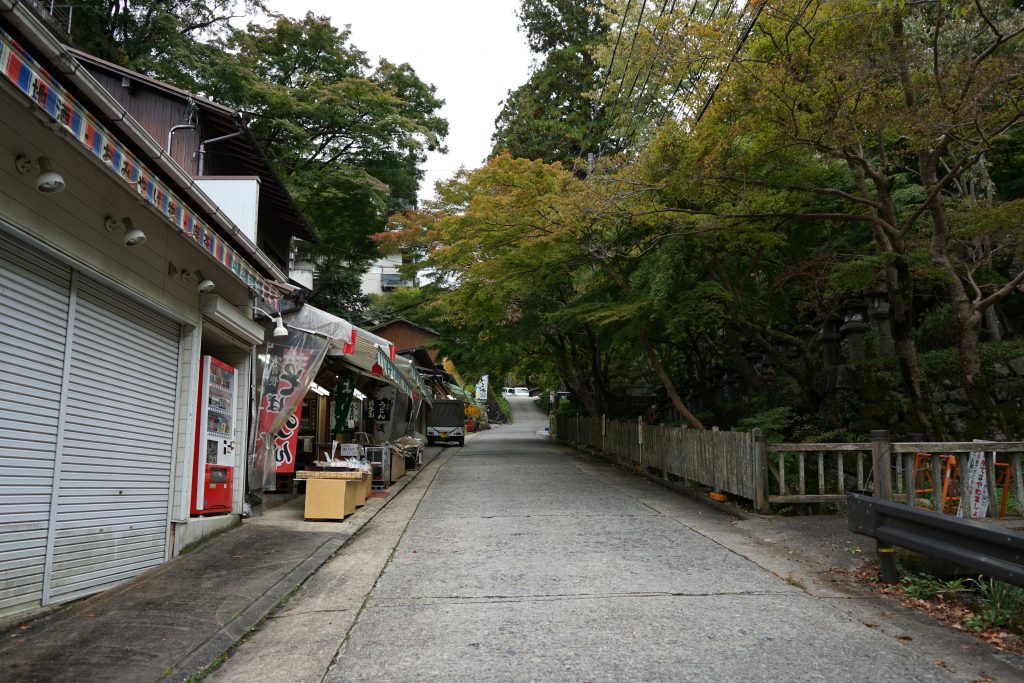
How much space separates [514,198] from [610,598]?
369 inches

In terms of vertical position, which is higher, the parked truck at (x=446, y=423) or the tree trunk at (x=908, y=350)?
the tree trunk at (x=908, y=350)

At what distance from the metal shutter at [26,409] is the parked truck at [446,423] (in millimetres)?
27199

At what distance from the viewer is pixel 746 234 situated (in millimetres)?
12117

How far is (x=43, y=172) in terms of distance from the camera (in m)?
5.34

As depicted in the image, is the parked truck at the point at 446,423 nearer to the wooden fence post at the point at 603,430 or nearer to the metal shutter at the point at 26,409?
the wooden fence post at the point at 603,430

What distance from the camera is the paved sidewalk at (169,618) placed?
449cm

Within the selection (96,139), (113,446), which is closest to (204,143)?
(113,446)

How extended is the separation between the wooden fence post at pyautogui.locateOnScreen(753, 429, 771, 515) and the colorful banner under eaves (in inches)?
310

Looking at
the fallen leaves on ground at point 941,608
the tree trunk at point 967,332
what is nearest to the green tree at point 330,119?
the tree trunk at point 967,332

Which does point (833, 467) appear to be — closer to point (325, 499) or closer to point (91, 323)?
point (325, 499)

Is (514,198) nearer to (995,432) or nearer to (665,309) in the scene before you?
(665,309)

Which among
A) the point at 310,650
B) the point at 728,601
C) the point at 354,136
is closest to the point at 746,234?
the point at 728,601

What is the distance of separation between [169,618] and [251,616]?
0.62 meters

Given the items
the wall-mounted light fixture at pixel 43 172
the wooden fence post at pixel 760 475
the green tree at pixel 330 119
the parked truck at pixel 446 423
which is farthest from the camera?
the parked truck at pixel 446 423
